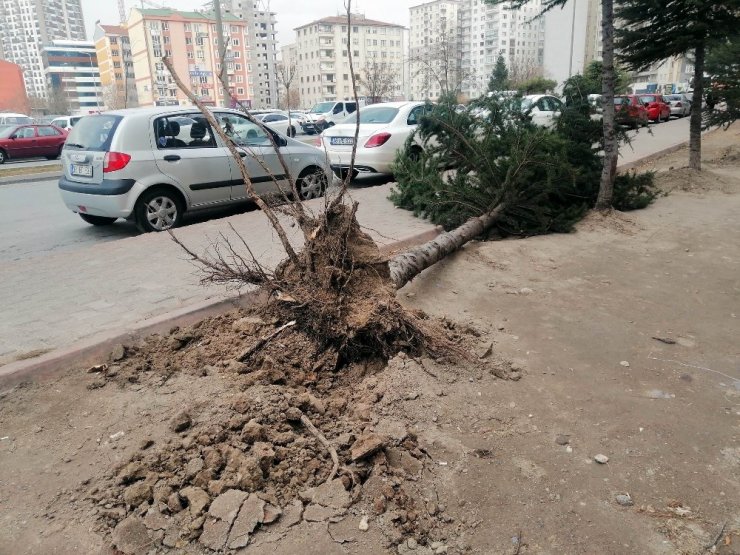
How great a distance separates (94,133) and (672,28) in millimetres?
10431

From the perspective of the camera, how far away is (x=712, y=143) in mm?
19766

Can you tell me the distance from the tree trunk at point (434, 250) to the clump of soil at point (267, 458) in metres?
1.22

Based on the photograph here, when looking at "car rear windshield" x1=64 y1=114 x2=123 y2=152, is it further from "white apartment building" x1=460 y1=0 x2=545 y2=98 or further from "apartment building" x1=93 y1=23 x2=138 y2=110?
"white apartment building" x1=460 y1=0 x2=545 y2=98

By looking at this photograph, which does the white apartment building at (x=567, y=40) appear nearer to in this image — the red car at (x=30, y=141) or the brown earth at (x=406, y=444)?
the red car at (x=30, y=141)

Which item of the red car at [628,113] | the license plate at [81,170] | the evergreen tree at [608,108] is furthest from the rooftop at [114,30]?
the evergreen tree at [608,108]

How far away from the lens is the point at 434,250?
5711 millimetres

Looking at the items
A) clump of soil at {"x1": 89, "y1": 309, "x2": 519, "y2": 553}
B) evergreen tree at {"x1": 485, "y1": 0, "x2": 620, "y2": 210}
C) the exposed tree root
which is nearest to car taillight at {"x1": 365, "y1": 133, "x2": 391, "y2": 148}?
evergreen tree at {"x1": 485, "y1": 0, "x2": 620, "y2": 210}

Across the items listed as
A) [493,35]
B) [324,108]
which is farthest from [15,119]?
[493,35]

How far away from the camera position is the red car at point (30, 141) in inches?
924

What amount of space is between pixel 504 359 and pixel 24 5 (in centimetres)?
18595

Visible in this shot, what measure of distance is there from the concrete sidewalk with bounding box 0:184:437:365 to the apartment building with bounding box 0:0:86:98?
146 metres

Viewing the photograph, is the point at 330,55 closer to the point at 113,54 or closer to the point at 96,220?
the point at 113,54

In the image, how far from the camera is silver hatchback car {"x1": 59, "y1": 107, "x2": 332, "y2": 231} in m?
7.52

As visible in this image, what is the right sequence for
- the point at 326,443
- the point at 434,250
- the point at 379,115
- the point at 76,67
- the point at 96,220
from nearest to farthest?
the point at 326,443 → the point at 434,250 → the point at 96,220 → the point at 379,115 → the point at 76,67
